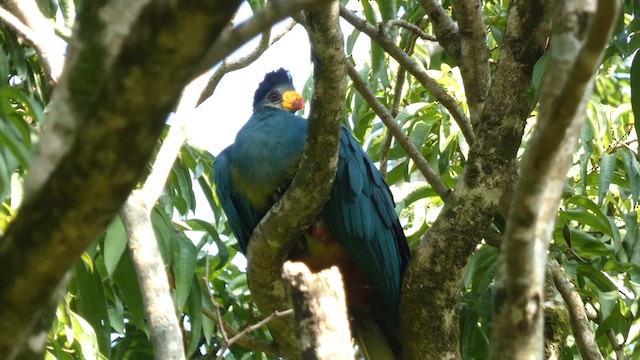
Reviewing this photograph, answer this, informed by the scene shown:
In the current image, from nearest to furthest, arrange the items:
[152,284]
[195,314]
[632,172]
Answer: [152,284], [195,314], [632,172]

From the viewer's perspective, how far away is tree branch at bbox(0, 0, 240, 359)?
140 cm

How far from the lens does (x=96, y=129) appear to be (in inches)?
56.2

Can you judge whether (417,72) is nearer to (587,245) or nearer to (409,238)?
(409,238)

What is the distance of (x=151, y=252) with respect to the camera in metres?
2.73

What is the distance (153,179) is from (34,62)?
1227 millimetres

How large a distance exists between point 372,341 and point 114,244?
135cm

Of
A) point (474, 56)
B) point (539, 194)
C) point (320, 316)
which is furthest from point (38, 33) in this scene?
point (539, 194)

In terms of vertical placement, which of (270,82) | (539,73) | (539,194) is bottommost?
(539,194)

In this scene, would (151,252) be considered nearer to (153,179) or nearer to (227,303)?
(153,179)

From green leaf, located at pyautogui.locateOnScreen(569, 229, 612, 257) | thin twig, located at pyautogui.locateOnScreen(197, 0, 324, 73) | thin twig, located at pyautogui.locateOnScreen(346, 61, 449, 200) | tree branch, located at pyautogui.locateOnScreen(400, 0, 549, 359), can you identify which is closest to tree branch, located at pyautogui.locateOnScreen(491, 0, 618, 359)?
thin twig, located at pyautogui.locateOnScreen(197, 0, 324, 73)

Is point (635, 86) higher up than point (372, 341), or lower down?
higher up

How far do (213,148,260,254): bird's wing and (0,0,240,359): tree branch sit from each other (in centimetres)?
285

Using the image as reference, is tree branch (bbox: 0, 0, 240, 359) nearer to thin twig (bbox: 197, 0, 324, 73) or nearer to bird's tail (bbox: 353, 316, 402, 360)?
thin twig (bbox: 197, 0, 324, 73)

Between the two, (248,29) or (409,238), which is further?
(409,238)
